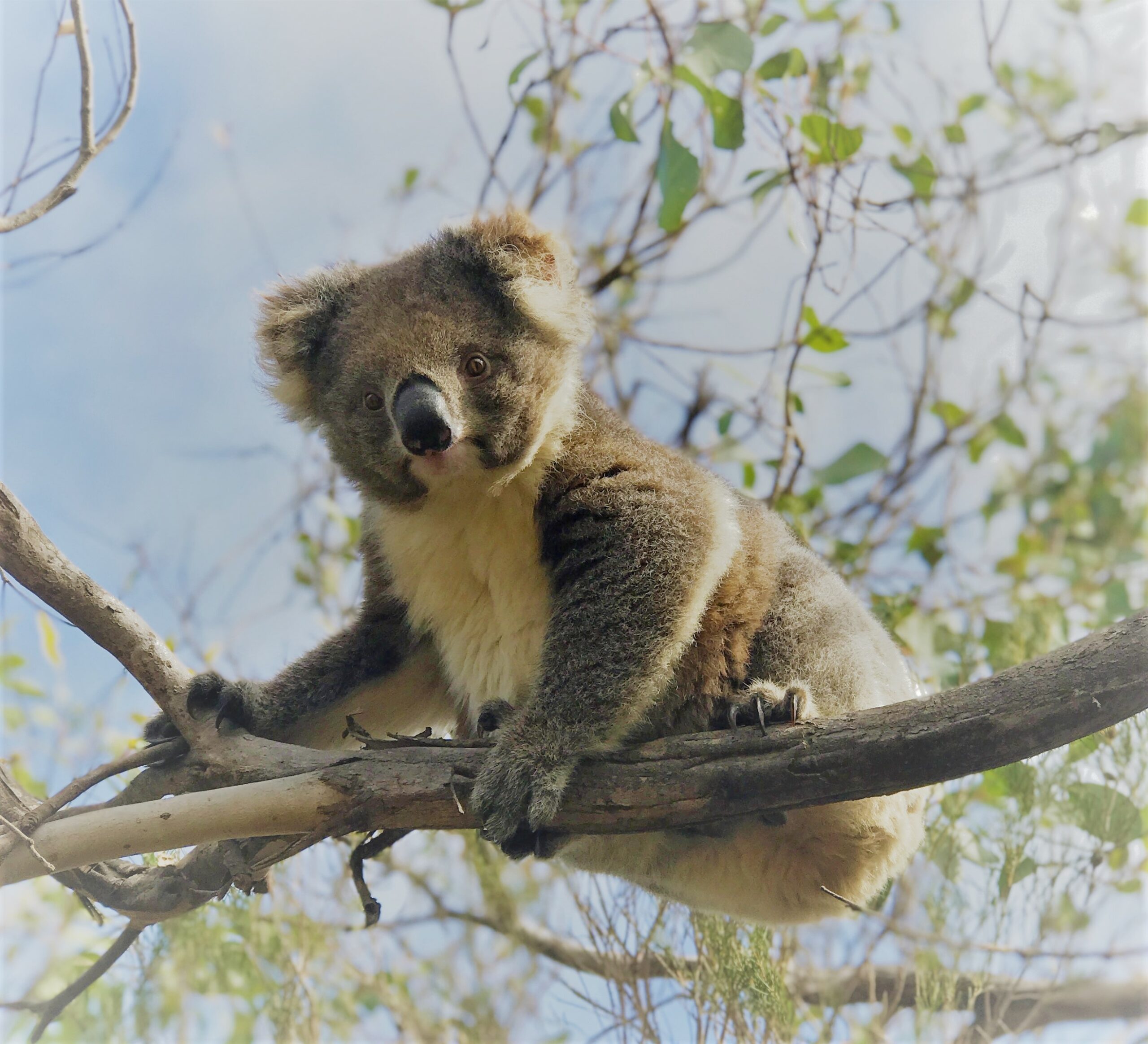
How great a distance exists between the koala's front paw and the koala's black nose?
0.78 metres

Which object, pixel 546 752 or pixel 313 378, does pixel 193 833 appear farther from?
pixel 313 378

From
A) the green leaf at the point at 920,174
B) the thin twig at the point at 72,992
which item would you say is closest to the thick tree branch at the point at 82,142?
the thin twig at the point at 72,992

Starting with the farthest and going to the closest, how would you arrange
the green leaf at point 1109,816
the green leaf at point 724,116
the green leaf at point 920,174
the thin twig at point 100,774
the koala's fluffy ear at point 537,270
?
1. the green leaf at point 920,174
2. the green leaf at point 724,116
3. the green leaf at point 1109,816
4. the koala's fluffy ear at point 537,270
5. the thin twig at point 100,774

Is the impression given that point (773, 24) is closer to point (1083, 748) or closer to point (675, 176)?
point (675, 176)

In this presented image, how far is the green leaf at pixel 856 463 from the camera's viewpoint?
4332 mm

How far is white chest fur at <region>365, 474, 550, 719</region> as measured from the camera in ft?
9.37

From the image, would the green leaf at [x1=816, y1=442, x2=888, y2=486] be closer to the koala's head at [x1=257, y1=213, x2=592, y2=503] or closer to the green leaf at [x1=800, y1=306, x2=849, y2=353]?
the green leaf at [x1=800, y1=306, x2=849, y2=353]

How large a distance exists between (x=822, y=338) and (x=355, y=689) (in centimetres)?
232

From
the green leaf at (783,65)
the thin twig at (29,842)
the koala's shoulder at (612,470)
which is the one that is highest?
the green leaf at (783,65)

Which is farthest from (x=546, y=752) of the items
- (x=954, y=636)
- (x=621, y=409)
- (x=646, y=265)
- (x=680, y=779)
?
(x=646, y=265)

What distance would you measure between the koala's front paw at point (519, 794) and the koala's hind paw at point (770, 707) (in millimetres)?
426

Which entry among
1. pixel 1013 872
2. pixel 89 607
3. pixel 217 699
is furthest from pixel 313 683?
pixel 1013 872

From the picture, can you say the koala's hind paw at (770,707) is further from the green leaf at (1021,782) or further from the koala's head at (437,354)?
the green leaf at (1021,782)

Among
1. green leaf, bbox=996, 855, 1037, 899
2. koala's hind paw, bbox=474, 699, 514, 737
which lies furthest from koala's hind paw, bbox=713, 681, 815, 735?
green leaf, bbox=996, 855, 1037, 899
